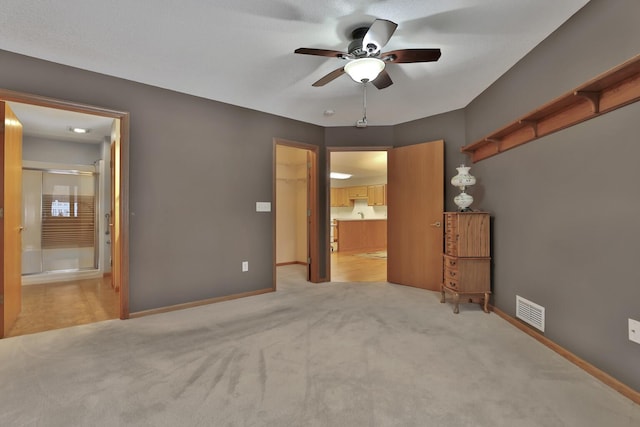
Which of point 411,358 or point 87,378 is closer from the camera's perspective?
point 87,378

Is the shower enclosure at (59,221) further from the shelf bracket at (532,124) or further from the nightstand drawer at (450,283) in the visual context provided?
the shelf bracket at (532,124)

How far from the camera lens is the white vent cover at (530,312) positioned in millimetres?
2520

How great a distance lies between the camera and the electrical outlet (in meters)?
1.71

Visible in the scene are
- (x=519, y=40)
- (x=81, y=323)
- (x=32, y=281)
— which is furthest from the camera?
(x=32, y=281)

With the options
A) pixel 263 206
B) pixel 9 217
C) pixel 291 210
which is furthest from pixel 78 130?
pixel 291 210

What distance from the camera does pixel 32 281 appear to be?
4.80 metres

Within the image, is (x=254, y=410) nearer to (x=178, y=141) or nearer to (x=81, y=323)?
(x=81, y=323)

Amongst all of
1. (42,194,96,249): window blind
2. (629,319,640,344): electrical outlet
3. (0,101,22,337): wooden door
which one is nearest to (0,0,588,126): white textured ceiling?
(0,101,22,337): wooden door

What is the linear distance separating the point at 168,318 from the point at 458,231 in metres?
3.16

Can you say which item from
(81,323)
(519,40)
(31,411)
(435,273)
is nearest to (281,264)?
(435,273)

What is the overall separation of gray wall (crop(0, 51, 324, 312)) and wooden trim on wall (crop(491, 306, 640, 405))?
9.42ft

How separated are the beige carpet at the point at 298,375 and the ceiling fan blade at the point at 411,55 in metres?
2.15

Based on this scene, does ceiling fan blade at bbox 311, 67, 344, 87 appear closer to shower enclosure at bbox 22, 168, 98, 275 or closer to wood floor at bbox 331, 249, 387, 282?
wood floor at bbox 331, 249, 387, 282

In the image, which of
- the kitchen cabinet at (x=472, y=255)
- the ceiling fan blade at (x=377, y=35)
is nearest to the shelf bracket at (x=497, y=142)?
the kitchen cabinet at (x=472, y=255)
